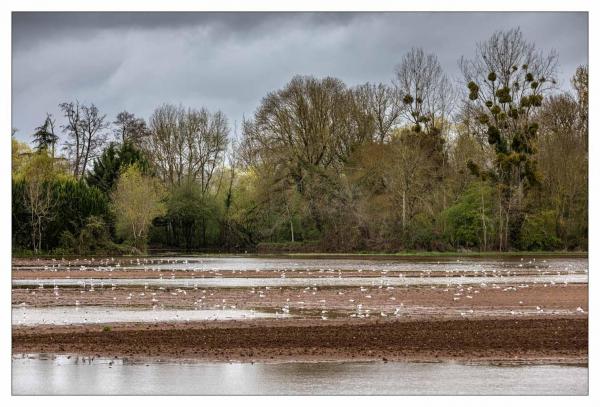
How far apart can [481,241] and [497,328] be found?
45.9 meters

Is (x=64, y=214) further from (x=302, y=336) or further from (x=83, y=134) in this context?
(x=302, y=336)

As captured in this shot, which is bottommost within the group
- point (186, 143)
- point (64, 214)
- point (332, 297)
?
point (332, 297)

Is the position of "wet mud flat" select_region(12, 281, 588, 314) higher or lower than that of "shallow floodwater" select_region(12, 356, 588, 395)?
higher

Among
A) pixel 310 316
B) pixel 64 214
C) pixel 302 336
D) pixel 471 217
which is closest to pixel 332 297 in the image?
pixel 310 316

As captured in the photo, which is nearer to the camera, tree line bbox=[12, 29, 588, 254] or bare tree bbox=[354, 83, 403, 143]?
tree line bbox=[12, 29, 588, 254]

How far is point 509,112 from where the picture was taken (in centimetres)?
6322

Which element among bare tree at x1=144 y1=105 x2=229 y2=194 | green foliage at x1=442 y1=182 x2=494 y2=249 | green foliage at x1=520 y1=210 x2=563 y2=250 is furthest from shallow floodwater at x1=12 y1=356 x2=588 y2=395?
bare tree at x1=144 y1=105 x2=229 y2=194

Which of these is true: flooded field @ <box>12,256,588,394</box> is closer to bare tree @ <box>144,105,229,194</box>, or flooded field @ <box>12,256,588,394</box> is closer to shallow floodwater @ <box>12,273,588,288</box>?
shallow floodwater @ <box>12,273,588,288</box>

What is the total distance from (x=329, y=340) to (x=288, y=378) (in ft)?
14.1

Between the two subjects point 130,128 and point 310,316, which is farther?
point 130,128

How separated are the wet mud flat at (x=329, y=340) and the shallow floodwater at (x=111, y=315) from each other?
1107mm

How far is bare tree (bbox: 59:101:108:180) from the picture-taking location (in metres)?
67.3

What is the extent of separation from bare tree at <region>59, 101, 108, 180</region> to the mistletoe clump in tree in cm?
2654

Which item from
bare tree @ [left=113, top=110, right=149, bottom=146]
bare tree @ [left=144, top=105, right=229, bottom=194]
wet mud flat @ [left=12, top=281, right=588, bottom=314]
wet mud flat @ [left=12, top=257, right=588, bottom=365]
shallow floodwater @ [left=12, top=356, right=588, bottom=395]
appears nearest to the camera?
shallow floodwater @ [left=12, top=356, right=588, bottom=395]
